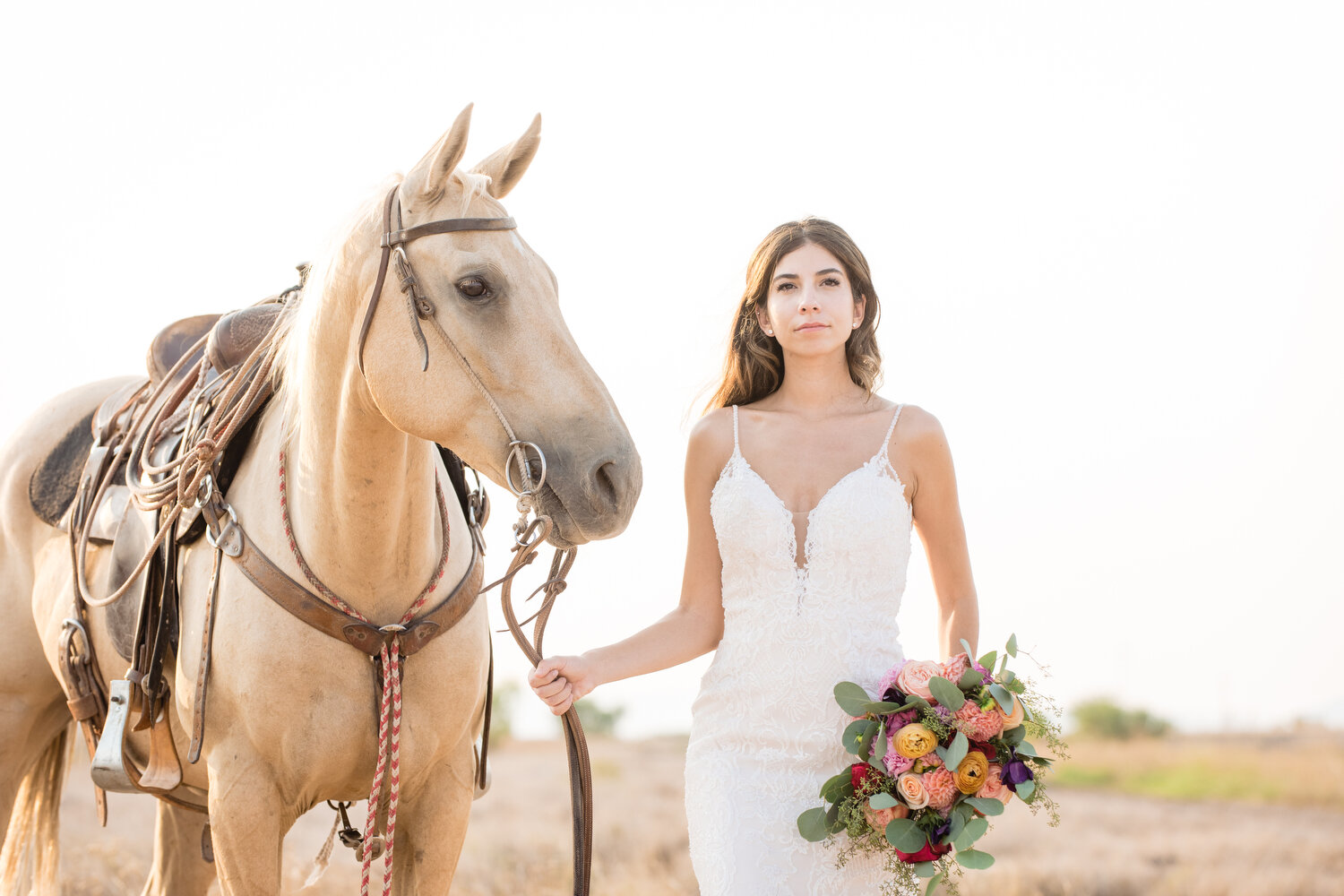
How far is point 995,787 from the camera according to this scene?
1925 mm

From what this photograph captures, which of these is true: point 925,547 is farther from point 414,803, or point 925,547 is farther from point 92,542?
point 92,542

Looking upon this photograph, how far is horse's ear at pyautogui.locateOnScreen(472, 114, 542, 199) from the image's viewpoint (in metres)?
2.18

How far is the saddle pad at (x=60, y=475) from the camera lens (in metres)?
3.40

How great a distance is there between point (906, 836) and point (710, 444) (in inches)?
36.5

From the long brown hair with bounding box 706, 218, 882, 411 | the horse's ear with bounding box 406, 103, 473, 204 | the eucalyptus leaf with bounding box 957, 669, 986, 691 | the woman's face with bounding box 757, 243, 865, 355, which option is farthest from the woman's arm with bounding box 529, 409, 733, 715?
the horse's ear with bounding box 406, 103, 473, 204

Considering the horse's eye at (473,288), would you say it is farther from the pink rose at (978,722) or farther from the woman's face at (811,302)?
the pink rose at (978,722)

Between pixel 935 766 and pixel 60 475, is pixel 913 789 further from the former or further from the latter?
pixel 60 475

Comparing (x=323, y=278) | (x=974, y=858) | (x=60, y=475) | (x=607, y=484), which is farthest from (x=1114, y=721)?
(x=323, y=278)

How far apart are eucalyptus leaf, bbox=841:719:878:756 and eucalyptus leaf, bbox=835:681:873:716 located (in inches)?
0.8

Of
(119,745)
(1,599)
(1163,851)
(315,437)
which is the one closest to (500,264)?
(315,437)

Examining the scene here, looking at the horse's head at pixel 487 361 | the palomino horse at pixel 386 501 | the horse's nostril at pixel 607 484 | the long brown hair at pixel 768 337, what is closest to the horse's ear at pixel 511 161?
the palomino horse at pixel 386 501

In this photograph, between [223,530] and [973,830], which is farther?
[223,530]

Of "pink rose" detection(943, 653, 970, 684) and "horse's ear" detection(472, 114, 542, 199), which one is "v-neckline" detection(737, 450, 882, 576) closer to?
"pink rose" detection(943, 653, 970, 684)

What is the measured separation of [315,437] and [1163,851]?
519 cm
